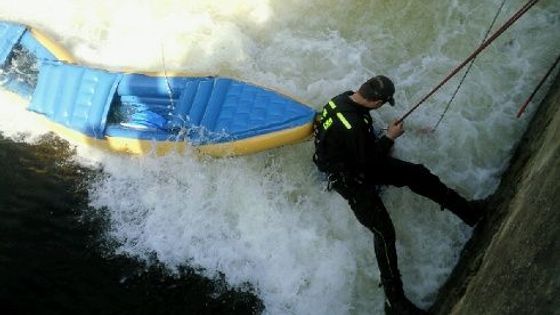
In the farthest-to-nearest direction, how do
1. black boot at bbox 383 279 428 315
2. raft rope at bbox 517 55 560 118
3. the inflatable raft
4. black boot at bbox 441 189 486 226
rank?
the inflatable raft
raft rope at bbox 517 55 560 118
black boot at bbox 441 189 486 226
black boot at bbox 383 279 428 315

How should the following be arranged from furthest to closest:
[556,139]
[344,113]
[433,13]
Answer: [433,13], [344,113], [556,139]

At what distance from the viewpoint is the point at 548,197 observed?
3223mm

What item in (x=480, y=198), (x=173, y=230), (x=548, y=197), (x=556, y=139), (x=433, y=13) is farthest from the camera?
(x=433, y=13)

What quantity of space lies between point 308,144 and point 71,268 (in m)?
2.50

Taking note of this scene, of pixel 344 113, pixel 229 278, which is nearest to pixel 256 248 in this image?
pixel 229 278

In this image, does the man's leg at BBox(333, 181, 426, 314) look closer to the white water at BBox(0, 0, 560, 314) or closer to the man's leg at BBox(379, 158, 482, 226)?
the man's leg at BBox(379, 158, 482, 226)

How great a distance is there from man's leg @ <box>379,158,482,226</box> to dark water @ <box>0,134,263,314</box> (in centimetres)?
166

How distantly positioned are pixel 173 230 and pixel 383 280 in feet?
6.72

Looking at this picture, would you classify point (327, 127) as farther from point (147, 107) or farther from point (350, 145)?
point (147, 107)

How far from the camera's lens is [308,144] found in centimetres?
521

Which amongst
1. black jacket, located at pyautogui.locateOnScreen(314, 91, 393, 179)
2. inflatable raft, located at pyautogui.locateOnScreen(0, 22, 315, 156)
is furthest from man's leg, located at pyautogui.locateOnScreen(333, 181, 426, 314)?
inflatable raft, located at pyautogui.locateOnScreen(0, 22, 315, 156)

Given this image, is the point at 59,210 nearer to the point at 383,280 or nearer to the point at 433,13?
the point at 383,280

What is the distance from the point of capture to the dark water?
185 inches

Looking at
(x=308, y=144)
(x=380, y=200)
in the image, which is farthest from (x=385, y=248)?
(x=308, y=144)
